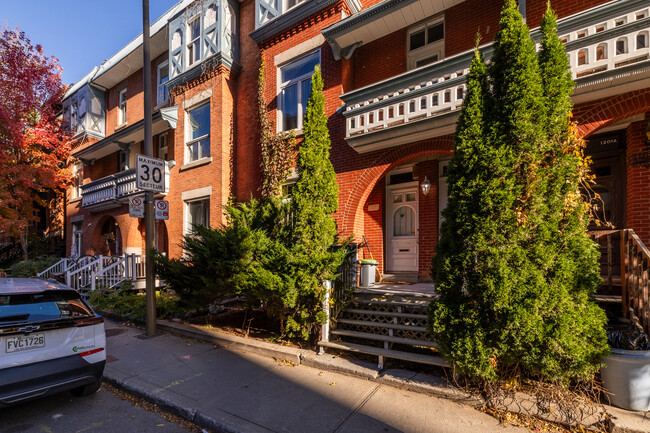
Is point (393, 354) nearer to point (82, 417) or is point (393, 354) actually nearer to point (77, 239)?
point (82, 417)

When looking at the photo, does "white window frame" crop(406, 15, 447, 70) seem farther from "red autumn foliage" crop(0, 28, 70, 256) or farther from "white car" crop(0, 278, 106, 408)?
"red autumn foliage" crop(0, 28, 70, 256)

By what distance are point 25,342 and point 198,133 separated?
31.3ft

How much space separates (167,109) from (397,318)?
36.6 ft

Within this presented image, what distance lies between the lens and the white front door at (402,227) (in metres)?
8.95

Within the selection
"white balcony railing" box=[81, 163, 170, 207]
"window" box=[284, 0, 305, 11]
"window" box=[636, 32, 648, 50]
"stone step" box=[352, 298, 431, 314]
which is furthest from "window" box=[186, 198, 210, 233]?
"window" box=[636, 32, 648, 50]

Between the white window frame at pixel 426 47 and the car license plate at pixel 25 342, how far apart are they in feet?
29.8

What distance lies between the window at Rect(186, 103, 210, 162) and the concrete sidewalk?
7.57 meters

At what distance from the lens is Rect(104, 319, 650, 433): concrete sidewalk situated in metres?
3.39

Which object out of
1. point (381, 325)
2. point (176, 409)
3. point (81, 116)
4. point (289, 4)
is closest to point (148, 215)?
point (176, 409)

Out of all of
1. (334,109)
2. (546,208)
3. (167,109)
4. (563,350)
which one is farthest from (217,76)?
(563,350)

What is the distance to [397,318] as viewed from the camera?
548 centimetres

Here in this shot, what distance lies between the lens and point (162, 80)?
13.9 m

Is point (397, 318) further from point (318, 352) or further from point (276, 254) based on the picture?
point (276, 254)

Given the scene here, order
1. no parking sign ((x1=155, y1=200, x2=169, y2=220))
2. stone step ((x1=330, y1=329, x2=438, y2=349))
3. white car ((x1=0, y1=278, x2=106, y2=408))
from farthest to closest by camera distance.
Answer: no parking sign ((x1=155, y1=200, x2=169, y2=220)) → stone step ((x1=330, y1=329, x2=438, y2=349)) → white car ((x1=0, y1=278, x2=106, y2=408))
